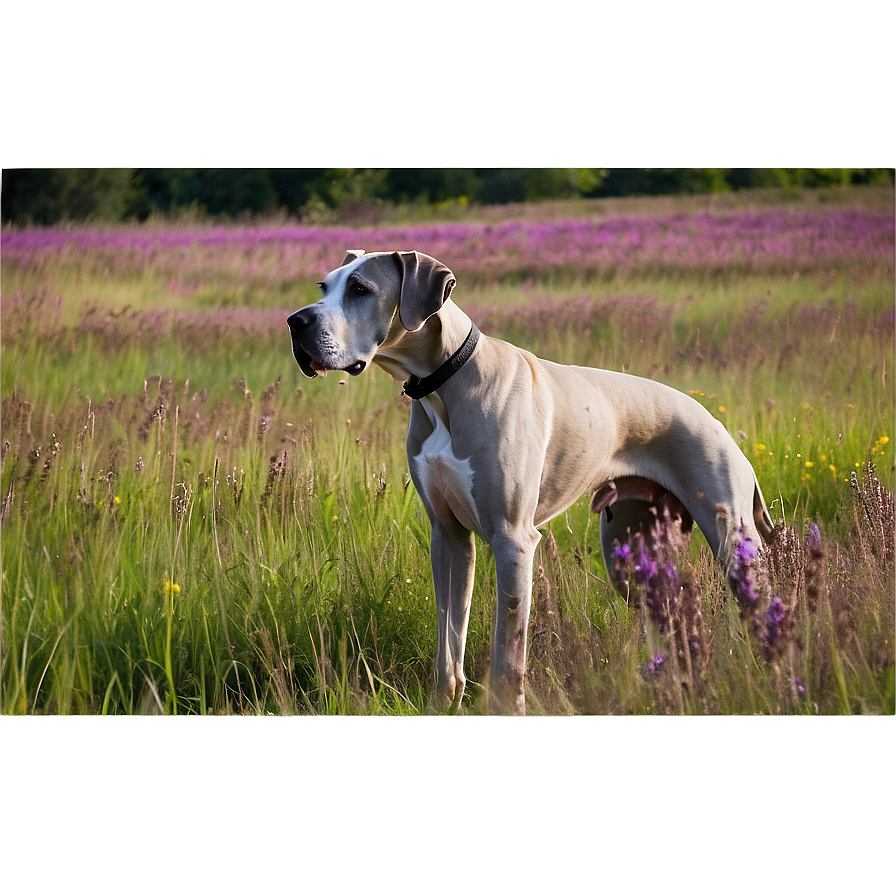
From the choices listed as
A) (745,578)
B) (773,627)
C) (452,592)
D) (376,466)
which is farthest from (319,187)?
(773,627)

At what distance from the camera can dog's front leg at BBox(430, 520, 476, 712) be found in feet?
11.0

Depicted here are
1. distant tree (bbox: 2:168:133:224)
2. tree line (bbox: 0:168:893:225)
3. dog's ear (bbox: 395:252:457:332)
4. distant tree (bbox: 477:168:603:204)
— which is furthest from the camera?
distant tree (bbox: 477:168:603:204)

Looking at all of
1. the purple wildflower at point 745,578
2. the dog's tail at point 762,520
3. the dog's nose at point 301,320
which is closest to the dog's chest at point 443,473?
the dog's nose at point 301,320

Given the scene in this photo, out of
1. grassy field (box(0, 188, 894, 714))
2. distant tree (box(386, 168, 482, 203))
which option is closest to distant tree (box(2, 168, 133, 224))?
grassy field (box(0, 188, 894, 714))

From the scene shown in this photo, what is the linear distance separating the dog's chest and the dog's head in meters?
0.32

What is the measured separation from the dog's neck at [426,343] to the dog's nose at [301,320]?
31cm

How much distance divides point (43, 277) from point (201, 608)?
7.79ft

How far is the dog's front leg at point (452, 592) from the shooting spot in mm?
3361

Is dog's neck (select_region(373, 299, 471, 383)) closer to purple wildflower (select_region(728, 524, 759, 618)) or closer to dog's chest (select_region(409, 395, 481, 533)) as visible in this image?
dog's chest (select_region(409, 395, 481, 533))

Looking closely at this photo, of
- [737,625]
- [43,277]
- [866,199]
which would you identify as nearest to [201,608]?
[737,625]

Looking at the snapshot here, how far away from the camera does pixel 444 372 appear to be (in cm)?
321

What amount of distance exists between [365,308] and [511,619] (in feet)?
3.79

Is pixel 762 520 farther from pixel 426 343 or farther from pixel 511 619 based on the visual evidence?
pixel 426 343
